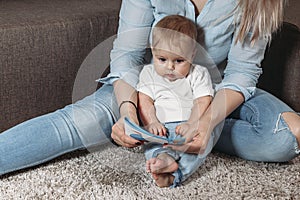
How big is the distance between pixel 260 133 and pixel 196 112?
8.1 inches

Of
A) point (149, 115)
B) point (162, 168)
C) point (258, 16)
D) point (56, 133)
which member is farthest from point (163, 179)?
point (258, 16)

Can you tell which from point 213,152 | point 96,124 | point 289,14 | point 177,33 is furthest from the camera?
point 289,14

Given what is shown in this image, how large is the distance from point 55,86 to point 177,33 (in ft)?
1.35

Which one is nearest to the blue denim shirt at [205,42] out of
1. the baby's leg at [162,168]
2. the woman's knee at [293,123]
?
the woman's knee at [293,123]

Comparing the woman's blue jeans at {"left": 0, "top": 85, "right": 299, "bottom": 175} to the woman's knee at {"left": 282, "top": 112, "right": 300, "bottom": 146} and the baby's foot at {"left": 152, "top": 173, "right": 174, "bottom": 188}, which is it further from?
the baby's foot at {"left": 152, "top": 173, "right": 174, "bottom": 188}

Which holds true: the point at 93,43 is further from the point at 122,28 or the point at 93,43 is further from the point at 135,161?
the point at 135,161

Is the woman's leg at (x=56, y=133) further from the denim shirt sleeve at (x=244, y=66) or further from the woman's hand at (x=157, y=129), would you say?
the denim shirt sleeve at (x=244, y=66)

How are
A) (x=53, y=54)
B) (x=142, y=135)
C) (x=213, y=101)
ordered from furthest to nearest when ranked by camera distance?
(x=53, y=54), (x=213, y=101), (x=142, y=135)

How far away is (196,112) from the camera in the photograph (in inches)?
48.2

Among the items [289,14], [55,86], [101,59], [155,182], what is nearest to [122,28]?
[101,59]

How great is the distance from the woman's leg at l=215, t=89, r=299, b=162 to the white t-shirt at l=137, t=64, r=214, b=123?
165 millimetres

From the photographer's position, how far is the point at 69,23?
4.65 ft

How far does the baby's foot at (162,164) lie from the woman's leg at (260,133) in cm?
23

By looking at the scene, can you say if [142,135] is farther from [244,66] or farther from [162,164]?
[244,66]
